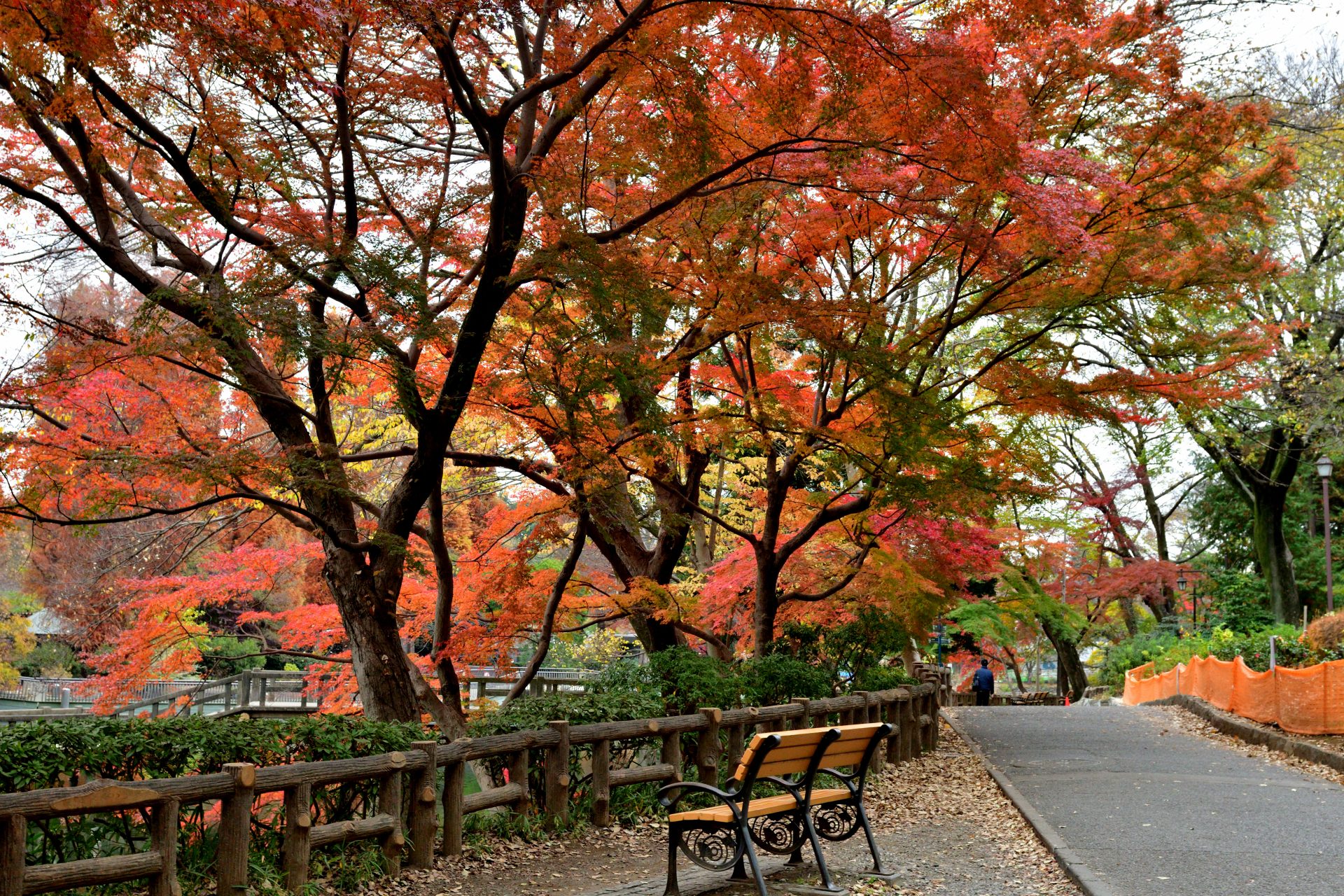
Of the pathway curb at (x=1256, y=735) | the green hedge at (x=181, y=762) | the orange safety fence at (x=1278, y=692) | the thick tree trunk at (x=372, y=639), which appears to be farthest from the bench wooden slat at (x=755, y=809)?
the orange safety fence at (x=1278, y=692)

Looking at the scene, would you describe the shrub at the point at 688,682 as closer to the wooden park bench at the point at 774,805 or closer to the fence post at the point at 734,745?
the fence post at the point at 734,745

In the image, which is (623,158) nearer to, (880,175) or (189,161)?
(880,175)

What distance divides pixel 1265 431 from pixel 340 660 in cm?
2285

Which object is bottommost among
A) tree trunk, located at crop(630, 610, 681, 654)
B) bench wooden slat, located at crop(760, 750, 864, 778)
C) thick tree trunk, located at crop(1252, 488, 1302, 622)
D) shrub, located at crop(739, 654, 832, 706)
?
bench wooden slat, located at crop(760, 750, 864, 778)

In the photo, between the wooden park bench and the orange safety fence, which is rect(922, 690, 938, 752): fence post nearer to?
the orange safety fence

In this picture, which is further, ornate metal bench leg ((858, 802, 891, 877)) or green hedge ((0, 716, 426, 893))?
ornate metal bench leg ((858, 802, 891, 877))

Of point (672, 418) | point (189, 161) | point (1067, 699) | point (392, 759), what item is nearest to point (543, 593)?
point (672, 418)

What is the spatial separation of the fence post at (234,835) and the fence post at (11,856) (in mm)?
1054

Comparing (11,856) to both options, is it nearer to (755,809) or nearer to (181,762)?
(181,762)

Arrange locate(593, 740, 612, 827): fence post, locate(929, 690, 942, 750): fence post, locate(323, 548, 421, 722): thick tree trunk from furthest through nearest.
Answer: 1. locate(929, 690, 942, 750): fence post
2. locate(323, 548, 421, 722): thick tree trunk
3. locate(593, 740, 612, 827): fence post

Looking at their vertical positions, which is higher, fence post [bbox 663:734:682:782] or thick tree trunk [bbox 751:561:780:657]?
thick tree trunk [bbox 751:561:780:657]

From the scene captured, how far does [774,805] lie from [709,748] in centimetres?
287

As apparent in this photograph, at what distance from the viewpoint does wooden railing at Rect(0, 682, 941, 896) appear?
17.0 feet

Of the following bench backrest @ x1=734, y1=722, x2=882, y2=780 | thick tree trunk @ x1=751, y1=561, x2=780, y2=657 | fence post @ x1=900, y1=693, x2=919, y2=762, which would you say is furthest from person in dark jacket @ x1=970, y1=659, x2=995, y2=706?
Result: bench backrest @ x1=734, y1=722, x2=882, y2=780
